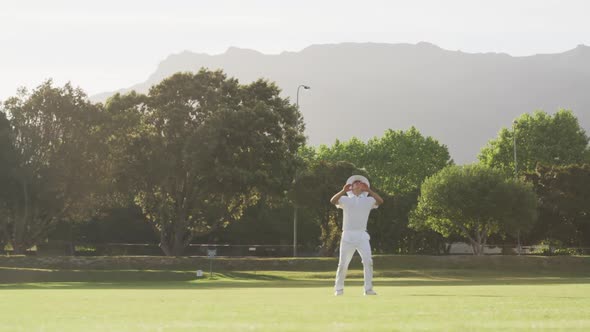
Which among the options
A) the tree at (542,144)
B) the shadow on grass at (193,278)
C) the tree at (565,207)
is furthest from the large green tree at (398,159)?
the shadow on grass at (193,278)

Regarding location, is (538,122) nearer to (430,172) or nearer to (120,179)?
(430,172)

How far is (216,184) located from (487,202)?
1926cm

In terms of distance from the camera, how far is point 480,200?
201 feet

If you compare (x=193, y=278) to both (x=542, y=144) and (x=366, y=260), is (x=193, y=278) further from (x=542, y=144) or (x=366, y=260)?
(x=542, y=144)

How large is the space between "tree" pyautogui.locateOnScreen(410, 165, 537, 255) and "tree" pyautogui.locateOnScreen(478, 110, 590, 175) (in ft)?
115

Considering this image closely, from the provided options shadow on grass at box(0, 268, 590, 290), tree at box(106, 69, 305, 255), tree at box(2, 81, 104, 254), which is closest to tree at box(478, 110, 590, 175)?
tree at box(106, 69, 305, 255)

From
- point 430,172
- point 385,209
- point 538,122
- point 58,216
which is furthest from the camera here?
point 430,172

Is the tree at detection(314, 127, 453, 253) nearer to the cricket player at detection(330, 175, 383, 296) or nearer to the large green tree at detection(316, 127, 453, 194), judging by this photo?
the large green tree at detection(316, 127, 453, 194)

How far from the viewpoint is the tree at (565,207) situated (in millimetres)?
73250

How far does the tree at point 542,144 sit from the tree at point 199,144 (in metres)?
44.1

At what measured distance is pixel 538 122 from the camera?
99562mm

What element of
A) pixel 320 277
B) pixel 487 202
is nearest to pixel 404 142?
pixel 487 202

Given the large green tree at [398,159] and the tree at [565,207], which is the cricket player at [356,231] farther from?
the large green tree at [398,159]

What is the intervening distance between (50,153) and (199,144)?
10.7 meters
